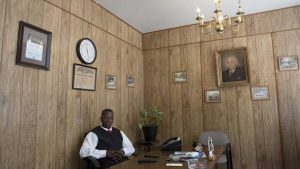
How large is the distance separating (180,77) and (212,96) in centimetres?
74

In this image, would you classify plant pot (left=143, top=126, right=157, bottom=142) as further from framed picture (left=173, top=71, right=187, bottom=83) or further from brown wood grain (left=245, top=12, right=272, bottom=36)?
brown wood grain (left=245, top=12, right=272, bottom=36)

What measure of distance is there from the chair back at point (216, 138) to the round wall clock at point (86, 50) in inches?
90.7

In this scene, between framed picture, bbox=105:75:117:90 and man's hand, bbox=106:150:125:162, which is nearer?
man's hand, bbox=106:150:125:162

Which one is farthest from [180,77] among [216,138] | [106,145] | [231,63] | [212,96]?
[106,145]

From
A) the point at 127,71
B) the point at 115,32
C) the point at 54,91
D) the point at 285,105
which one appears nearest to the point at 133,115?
the point at 127,71

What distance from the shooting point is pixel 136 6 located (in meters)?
3.66

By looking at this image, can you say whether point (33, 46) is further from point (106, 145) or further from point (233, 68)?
point (233, 68)

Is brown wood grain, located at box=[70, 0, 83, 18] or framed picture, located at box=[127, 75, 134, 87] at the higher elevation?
brown wood grain, located at box=[70, 0, 83, 18]

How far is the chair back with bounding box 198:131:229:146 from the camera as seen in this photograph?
3769mm

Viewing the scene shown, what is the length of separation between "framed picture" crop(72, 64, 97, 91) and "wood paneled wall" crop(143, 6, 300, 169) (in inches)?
65.9

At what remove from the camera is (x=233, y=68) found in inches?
161

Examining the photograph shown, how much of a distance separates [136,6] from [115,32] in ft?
2.02

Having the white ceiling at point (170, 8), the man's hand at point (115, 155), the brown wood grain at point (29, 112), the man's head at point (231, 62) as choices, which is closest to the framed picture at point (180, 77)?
the man's head at point (231, 62)

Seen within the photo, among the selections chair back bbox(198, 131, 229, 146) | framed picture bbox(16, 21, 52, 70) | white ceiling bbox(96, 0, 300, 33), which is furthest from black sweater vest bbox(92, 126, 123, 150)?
white ceiling bbox(96, 0, 300, 33)
